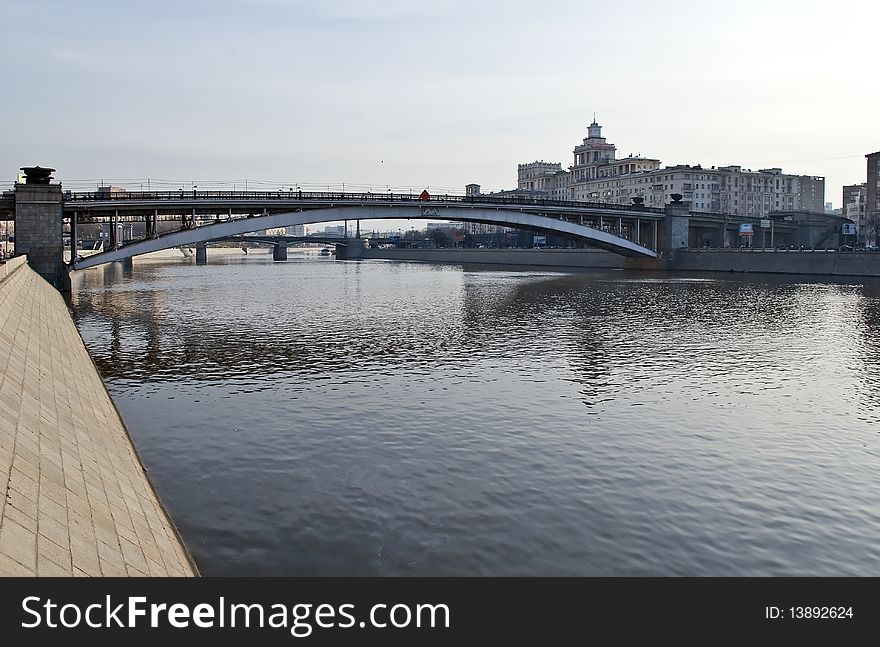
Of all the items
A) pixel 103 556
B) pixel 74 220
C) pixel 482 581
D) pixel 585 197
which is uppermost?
pixel 585 197

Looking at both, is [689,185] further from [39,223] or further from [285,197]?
[39,223]

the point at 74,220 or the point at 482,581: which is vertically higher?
the point at 74,220

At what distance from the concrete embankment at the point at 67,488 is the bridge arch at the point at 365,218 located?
3597cm

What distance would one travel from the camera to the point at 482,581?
821cm

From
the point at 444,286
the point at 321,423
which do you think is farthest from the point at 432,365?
the point at 444,286

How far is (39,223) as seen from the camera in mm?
44969

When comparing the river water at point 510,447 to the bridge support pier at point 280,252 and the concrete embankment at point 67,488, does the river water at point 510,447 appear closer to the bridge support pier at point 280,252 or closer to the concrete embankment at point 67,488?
the concrete embankment at point 67,488

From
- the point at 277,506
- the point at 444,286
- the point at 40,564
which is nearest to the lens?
the point at 40,564

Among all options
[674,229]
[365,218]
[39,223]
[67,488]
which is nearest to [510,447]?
[67,488]

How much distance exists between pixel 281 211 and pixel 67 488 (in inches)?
2023

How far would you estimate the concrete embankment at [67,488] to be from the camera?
6125mm

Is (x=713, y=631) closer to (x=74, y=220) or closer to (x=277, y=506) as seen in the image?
(x=277, y=506)

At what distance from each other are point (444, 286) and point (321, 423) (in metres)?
49.6

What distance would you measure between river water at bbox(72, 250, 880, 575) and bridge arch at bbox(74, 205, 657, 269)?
19.3 m
